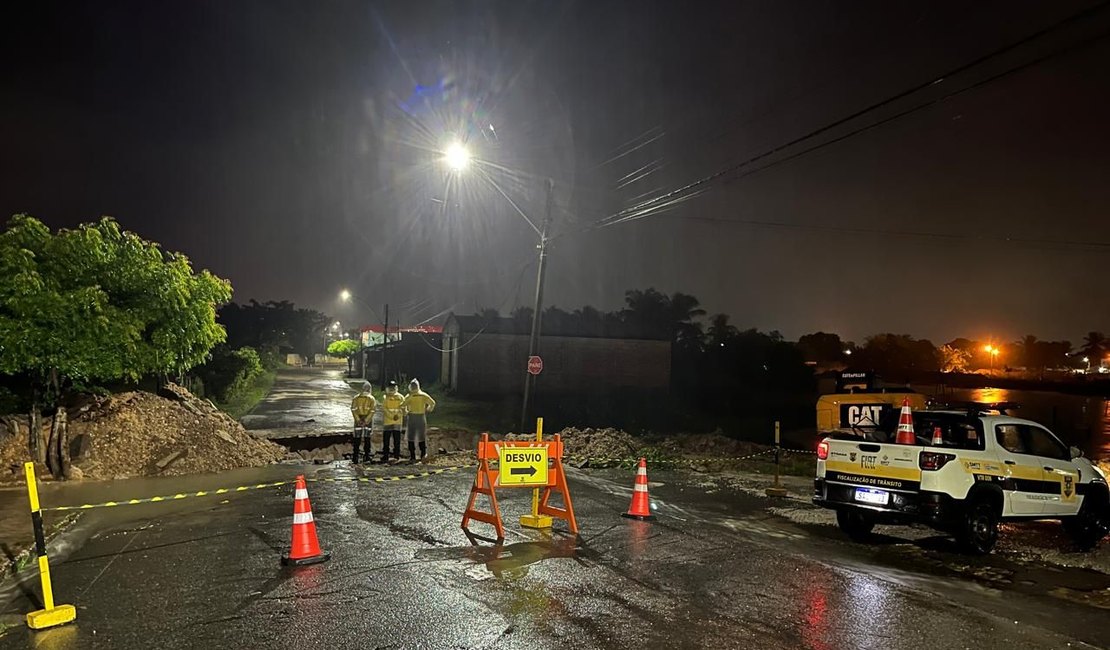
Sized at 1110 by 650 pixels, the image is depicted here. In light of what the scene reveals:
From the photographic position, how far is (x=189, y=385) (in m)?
30.2

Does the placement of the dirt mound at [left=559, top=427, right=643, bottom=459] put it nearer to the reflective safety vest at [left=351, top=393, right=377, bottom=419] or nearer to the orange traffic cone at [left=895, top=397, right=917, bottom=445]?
the reflective safety vest at [left=351, top=393, right=377, bottom=419]

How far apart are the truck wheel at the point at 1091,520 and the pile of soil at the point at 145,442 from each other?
14.5m

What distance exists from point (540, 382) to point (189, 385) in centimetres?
2310

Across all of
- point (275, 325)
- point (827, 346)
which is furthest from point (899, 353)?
point (275, 325)

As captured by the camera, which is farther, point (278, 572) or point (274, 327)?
point (274, 327)

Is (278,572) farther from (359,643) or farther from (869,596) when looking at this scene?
(869,596)

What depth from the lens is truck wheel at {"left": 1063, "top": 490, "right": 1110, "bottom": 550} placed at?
32.6 feet

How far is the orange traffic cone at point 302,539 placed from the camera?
766cm

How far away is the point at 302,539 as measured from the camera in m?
7.72

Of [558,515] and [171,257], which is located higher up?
[171,257]

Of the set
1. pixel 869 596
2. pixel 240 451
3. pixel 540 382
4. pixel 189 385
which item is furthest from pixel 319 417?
pixel 869 596

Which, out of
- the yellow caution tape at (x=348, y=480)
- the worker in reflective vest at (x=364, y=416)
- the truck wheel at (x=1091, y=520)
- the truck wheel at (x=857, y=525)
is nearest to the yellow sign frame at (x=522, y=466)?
the truck wheel at (x=857, y=525)

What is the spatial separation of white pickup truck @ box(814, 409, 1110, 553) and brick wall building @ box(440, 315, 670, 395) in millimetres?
36682

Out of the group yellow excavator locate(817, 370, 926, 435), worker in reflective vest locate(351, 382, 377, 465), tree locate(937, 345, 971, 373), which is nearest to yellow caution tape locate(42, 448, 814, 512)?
yellow excavator locate(817, 370, 926, 435)
